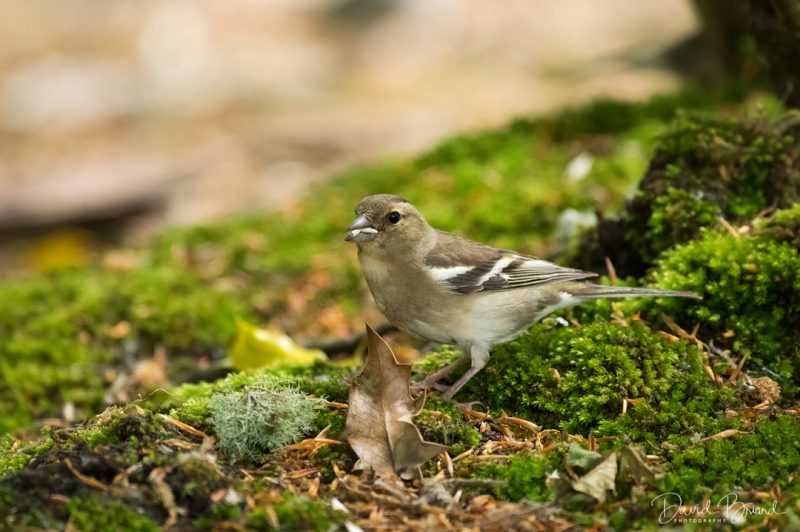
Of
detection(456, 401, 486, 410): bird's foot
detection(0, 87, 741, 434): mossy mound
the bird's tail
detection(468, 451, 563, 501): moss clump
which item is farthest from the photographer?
detection(0, 87, 741, 434): mossy mound

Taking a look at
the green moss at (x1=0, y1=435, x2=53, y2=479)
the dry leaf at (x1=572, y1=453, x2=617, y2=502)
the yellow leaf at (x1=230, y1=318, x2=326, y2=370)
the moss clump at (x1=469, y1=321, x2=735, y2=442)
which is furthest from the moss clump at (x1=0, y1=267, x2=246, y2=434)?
the dry leaf at (x1=572, y1=453, x2=617, y2=502)

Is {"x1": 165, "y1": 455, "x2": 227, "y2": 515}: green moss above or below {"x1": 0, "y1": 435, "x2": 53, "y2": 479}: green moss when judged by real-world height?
above

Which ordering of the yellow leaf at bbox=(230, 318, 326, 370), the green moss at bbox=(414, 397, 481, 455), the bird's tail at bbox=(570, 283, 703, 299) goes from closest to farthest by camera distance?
the green moss at bbox=(414, 397, 481, 455) → the bird's tail at bbox=(570, 283, 703, 299) → the yellow leaf at bbox=(230, 318, 326, 370)

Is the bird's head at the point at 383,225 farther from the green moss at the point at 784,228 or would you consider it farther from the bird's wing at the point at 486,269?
the green moss at the point at 784,228

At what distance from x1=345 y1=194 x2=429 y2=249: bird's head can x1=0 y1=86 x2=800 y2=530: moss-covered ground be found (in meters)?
0.84

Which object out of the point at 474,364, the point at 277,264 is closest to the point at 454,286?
the point at 474,364

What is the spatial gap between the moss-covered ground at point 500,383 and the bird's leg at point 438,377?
0.20m

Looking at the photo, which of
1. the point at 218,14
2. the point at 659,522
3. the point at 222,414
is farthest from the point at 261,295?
the point at 218,14

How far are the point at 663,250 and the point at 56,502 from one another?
4.12m

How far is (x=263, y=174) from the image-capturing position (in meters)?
15.9

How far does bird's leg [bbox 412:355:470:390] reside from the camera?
211 inches

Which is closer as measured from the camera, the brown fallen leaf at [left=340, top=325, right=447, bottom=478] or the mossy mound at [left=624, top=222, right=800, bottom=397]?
the brown fallen leaf at [left=340, top=325, right=447, bottom=478]

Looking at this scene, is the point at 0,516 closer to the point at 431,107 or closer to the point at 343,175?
the point at 343,175
